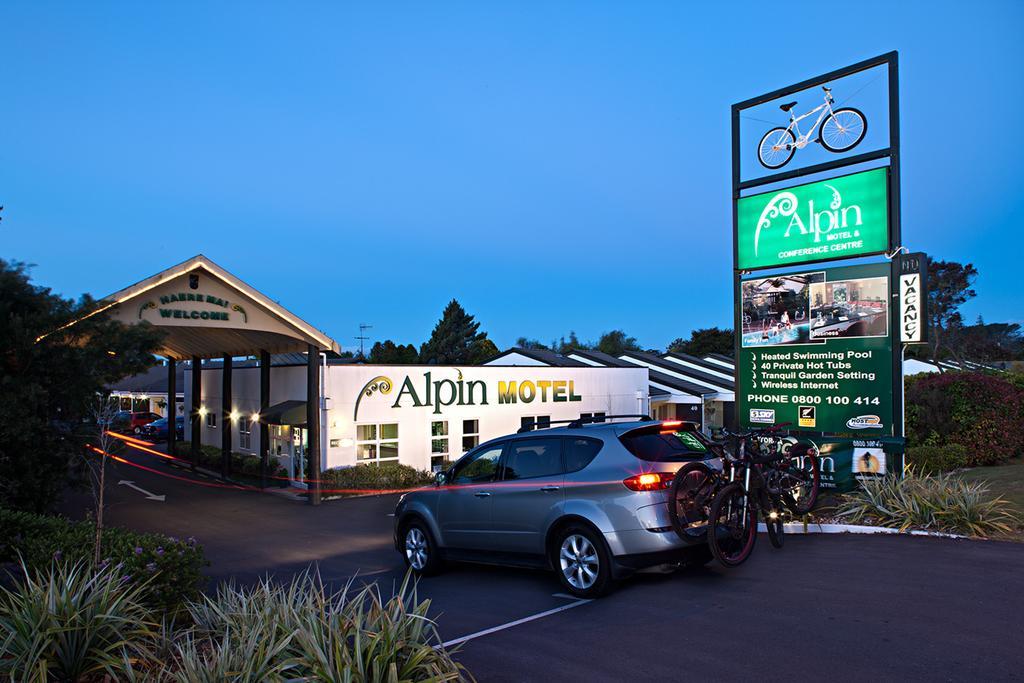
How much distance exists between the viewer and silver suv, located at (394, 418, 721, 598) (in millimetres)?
6742

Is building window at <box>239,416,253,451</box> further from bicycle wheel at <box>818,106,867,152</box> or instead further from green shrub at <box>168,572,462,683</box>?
green shrub at <box>168,572,462,683</box>

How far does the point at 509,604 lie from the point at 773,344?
7.40m

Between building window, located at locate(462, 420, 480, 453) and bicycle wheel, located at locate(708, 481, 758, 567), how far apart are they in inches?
654

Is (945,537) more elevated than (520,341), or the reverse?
(520,341)

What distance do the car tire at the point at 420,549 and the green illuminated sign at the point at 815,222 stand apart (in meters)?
7.31

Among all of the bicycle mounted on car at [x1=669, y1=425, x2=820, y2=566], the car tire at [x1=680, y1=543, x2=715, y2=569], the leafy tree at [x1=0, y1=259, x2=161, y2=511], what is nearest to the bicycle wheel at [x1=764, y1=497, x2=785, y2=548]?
the bicycle mounted on car at [x1=669, y1=425, x2=820, y2=566]

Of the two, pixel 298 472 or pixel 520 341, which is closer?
pixel 298 472

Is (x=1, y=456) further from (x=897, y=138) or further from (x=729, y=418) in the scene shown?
(x=729, y=418)

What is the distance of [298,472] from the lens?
21.3m

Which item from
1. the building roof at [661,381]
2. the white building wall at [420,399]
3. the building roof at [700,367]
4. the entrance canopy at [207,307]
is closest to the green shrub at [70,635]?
the entrance canopy at [207,307]

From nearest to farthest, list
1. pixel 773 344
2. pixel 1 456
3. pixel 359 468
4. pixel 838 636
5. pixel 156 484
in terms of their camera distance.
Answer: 1. pixel 838 636
2. pixel 1 456
3. pixel 773 344
4. pixel 359 468
5. pixel 156 484

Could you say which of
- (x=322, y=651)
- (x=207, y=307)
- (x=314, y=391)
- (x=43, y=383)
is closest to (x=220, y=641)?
(x=322, y=651)

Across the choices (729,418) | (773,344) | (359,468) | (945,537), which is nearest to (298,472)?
(359,468)

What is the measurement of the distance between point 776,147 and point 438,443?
13877 millimetres
